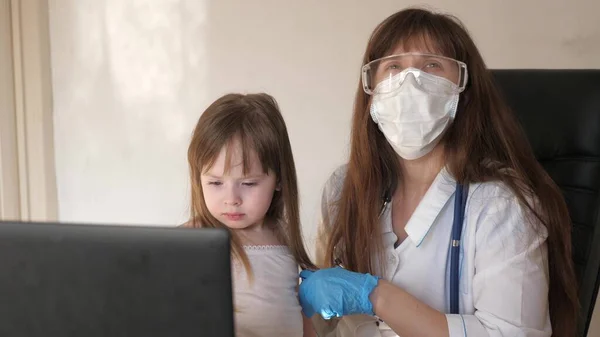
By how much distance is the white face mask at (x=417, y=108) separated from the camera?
123 cm

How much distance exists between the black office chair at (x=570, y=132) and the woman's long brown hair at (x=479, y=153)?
6cm

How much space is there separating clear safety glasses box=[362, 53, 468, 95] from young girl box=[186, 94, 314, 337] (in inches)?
9.3

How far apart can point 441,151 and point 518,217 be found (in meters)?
0.22

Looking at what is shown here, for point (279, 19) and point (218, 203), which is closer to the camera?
point (218, 203)

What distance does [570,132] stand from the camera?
1.36 metres

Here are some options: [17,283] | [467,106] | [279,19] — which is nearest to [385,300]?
[467,106]

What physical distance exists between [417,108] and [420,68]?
8 centimetres

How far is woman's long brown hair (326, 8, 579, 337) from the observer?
1221 millimetres

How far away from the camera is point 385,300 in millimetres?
1132

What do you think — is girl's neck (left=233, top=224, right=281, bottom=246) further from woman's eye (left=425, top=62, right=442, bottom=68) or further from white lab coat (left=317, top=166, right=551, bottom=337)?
woman's eye (left=425, top=62, right=442, bottom=68)

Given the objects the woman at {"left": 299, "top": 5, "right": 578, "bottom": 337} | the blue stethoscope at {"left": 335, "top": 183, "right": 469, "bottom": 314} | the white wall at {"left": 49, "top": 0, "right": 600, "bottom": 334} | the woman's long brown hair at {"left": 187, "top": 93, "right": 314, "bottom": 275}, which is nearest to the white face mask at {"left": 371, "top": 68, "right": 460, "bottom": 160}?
the woman at {"left": 299, "top": 5, "right": 578, "bottom": 337}

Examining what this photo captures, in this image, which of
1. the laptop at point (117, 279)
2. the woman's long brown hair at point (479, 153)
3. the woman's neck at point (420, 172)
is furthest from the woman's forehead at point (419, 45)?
the laptop at point (117, 279)

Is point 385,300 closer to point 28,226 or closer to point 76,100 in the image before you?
point 28,226

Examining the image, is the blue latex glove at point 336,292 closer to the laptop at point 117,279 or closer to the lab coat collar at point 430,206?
the lab coat collar at point 430,206
